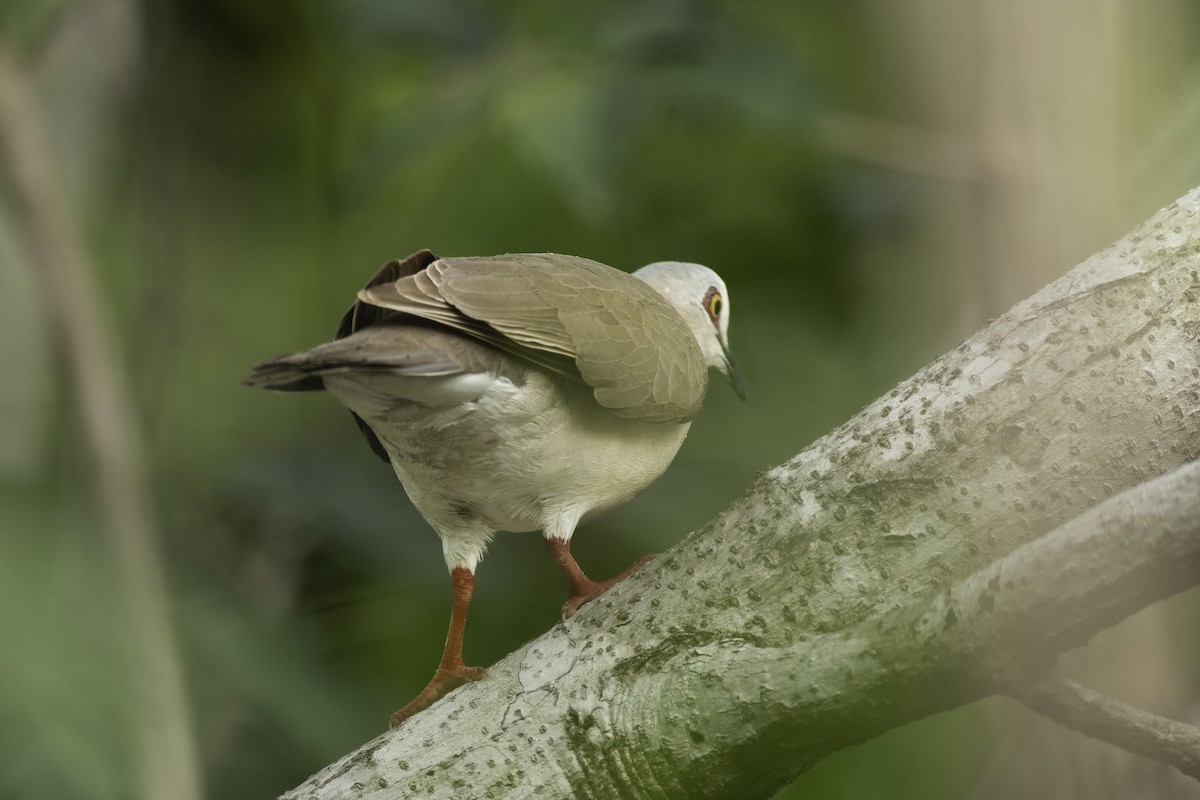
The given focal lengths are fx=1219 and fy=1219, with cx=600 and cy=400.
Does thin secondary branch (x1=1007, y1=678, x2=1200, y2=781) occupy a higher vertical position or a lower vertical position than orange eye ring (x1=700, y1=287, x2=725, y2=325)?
lower

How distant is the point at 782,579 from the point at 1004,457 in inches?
18.2

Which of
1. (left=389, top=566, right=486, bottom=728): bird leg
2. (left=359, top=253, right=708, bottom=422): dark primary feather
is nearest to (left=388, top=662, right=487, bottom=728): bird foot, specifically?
(left=389, top=566, right=486, bottom=728): bird leg

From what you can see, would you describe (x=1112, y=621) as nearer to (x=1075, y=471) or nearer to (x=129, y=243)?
(x=1075, y=471)

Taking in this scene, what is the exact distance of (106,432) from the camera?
14.3 ft

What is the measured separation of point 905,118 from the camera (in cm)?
489

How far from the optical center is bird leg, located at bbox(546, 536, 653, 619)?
2.75 m

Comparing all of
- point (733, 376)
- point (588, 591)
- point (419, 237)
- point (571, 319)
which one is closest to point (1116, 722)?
point (588, 591)

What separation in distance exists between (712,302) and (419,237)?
185cm

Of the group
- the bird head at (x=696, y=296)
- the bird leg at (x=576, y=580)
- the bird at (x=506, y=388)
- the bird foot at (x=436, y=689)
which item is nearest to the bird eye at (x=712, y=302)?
the bird head at (x=696, y=296)

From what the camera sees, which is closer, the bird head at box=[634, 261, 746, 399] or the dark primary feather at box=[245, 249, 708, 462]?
the dark primary feather at box=[245, 249, 708, 462]

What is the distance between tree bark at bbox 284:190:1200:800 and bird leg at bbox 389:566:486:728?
0.31 meters

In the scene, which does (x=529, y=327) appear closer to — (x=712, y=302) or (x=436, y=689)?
(x=436, y=689)

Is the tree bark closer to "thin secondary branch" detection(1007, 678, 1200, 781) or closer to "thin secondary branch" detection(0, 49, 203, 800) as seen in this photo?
"thin secondary branch" detection(1007, 678, 1200, 781)

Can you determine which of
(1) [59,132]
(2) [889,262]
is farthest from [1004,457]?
(1) [59,132]
